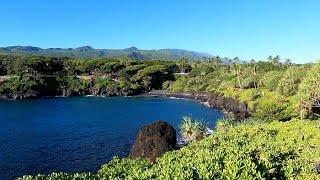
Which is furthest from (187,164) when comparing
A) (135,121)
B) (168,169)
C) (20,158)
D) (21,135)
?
(135,121)

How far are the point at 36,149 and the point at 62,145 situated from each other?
731 centimetres

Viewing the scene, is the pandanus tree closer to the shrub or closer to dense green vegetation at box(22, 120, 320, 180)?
the shrub

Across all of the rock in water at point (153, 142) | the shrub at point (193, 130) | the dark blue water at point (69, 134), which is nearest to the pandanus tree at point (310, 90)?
the shrub at point (193, 130)

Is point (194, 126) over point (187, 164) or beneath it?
beneath

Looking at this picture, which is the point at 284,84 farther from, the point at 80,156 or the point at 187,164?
the point at 187,164

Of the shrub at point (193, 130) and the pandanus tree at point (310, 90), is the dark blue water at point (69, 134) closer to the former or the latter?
the shrub at point (193, 130)

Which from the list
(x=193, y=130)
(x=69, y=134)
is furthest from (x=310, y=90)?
(x=69, y=134)

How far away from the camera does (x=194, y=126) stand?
108 m

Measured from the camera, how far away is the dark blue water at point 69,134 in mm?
94750

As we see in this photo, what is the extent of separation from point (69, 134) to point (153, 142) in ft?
218

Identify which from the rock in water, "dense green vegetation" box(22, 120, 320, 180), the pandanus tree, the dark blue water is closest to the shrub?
the dark blue water

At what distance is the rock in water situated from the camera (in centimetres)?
7100

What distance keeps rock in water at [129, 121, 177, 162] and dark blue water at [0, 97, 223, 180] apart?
2008 centimetres

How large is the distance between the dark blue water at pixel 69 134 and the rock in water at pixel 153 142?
791 inches
